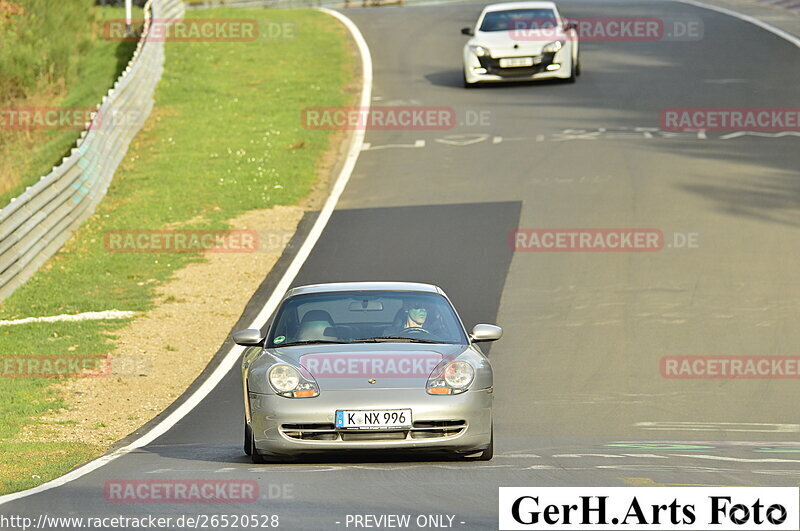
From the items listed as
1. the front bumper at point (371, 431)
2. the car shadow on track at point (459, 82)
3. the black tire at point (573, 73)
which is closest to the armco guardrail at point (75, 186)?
the car shadow on track at point (459, 82)

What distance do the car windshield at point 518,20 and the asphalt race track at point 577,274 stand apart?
153cm

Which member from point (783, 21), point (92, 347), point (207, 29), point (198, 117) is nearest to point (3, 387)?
point (92, 347)

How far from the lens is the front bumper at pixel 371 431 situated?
10641mm

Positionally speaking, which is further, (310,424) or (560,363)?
(560,363)

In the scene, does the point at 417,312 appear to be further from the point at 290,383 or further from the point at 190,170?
the point at 190,170

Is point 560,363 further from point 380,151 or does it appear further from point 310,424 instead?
point 380,151

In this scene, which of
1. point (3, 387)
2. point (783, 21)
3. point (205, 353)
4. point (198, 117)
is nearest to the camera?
point (3, 387)

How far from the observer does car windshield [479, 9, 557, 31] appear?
33.4 m

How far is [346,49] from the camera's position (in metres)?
40.2

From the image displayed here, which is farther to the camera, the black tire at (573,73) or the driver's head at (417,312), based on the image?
the black tire at (573,73)

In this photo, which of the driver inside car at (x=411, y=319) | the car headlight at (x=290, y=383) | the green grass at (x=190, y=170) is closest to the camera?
the car headlight at (x=290, y=383)

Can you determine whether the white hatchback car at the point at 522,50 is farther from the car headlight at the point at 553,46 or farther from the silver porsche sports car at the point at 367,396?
the silver porsche sports car at the point at 367,396

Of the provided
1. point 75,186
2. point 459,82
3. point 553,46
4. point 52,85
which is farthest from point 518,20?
point 52,85

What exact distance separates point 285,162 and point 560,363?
13776mm
